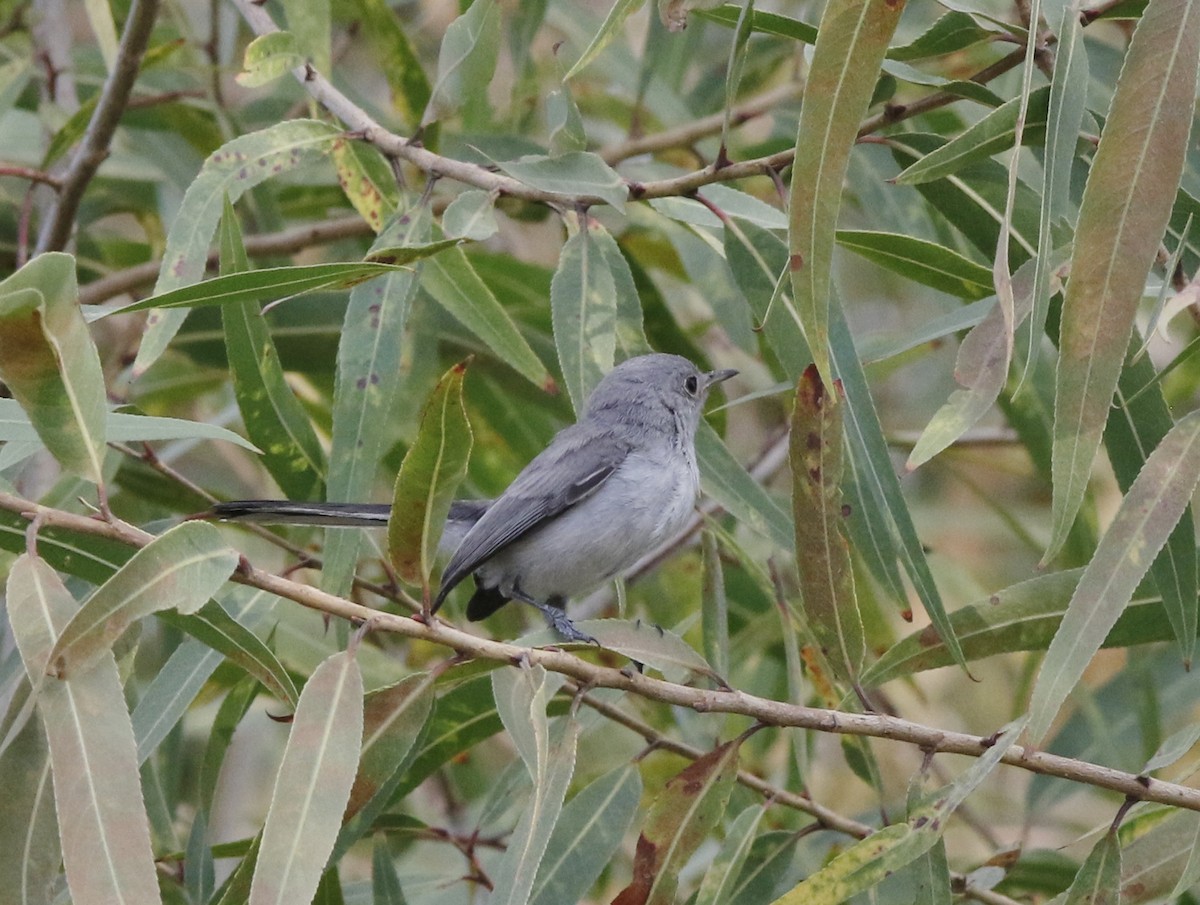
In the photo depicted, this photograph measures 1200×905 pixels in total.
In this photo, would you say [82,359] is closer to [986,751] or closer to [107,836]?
[107,836]

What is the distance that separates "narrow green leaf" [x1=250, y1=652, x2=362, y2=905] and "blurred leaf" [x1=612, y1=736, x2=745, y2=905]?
1.77 feet

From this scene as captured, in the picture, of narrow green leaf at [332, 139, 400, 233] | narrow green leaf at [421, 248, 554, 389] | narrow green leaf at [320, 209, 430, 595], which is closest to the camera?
narrow green leaf at [320, 209, 430, 595]

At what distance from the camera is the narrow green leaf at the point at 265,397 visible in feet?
7.95

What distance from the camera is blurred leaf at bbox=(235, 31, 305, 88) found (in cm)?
252

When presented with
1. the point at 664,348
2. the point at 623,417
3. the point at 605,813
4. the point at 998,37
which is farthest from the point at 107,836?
the point at 664,348

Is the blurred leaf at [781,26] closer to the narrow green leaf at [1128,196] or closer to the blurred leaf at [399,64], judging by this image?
the narrow green leaf at [1128,196]

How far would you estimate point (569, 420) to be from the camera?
13.0 ft

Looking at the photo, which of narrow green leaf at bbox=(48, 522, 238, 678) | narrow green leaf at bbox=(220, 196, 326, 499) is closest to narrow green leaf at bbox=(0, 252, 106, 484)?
narrow green leaf at bbox=(48, 522, 238, 678)

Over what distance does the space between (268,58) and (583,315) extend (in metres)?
0.72

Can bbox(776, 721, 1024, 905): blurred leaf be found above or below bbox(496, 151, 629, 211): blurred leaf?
below

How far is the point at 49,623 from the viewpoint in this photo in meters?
1.75

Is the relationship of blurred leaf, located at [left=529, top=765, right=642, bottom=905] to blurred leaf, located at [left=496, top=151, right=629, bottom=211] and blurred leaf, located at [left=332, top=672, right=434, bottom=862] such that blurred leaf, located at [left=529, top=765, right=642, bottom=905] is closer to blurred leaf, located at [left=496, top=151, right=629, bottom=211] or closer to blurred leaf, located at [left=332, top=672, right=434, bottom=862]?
blurred leaf, located at [left=332, top=672, right=434, bottom=862]

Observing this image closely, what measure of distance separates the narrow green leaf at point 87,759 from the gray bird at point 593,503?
3.77ft

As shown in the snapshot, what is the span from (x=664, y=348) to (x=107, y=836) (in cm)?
240
